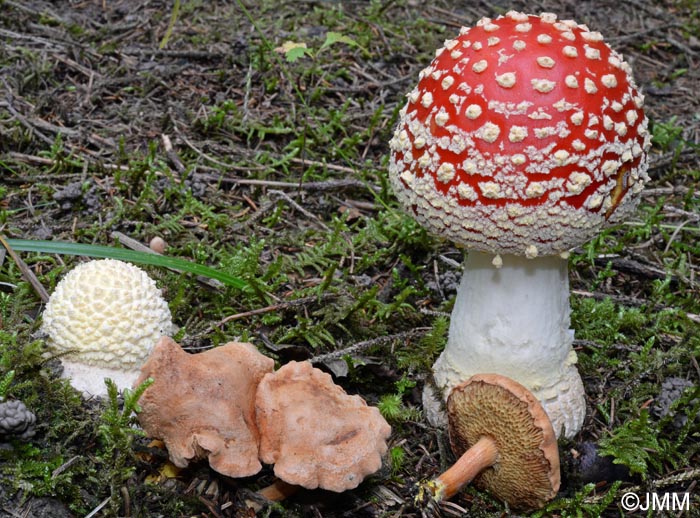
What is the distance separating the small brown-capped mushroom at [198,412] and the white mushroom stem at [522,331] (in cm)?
98

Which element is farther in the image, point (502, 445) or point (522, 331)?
point (522, 331)

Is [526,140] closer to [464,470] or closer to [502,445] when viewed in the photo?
[502,445]

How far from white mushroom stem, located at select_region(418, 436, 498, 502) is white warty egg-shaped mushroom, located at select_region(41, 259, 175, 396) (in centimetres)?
122

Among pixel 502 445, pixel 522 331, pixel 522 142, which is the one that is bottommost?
pixel 502 445

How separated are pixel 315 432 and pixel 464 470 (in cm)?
59

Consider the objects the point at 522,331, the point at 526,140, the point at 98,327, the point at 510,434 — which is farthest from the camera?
the point at 522,331

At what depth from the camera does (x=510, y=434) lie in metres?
2.58

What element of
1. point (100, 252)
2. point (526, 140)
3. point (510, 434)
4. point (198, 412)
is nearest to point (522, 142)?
point (526, 140)

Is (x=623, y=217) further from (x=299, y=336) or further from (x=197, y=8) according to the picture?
(x=197, y=8)

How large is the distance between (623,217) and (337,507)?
146 centimetres

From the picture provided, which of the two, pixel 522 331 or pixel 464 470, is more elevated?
pixel 522 331

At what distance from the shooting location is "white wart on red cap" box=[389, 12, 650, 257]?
7.89 feet

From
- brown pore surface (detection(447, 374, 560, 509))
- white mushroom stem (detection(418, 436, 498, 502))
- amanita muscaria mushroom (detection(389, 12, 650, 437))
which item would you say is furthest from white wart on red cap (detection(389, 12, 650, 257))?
white mushroom stem (detection(418, 436, 498, 502))

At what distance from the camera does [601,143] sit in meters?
2.44
